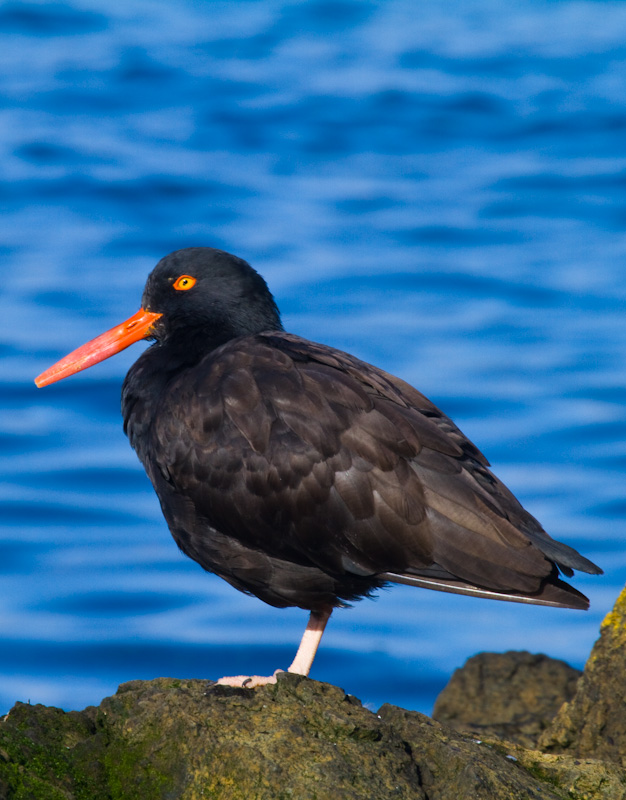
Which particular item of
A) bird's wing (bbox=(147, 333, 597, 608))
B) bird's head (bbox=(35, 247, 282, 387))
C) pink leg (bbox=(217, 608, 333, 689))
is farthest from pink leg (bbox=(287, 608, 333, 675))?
bird's head (bbox=(35, 247, 282, 387))

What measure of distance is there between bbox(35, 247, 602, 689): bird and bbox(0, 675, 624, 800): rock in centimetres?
83

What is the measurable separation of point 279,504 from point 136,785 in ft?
5.97

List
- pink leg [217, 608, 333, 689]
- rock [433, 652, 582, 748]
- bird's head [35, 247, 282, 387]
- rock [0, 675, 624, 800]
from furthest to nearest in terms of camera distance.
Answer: rock [433, 652, 582, 748] < bird's head [35, 247, 282, 387] < pink leg [217, 608, 333, 689] < rock [0, 675, 624, 800]

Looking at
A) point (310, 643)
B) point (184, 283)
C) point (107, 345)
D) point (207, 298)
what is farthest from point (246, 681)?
point (107, 345)

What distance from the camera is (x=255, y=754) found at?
3443mm

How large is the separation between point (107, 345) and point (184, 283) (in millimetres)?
Result: 740

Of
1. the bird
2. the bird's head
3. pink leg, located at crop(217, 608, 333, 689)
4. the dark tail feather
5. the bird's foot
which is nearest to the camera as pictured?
the bird's foot

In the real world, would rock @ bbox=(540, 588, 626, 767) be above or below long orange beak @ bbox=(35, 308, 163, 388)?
below

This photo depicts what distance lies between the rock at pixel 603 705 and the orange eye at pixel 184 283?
9.41 ft

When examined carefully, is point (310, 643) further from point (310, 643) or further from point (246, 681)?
point (246, 681)

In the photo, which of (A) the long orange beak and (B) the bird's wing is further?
(A) the long orange beak

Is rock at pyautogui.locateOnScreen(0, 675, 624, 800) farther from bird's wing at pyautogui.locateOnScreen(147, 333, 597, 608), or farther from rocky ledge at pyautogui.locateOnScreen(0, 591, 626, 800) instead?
bird's wing at pyautogui.locateOnScreen(147, 333, 597, 608)

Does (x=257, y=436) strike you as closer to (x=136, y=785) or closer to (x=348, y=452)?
(x=348, y=452)

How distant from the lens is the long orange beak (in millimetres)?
6379
